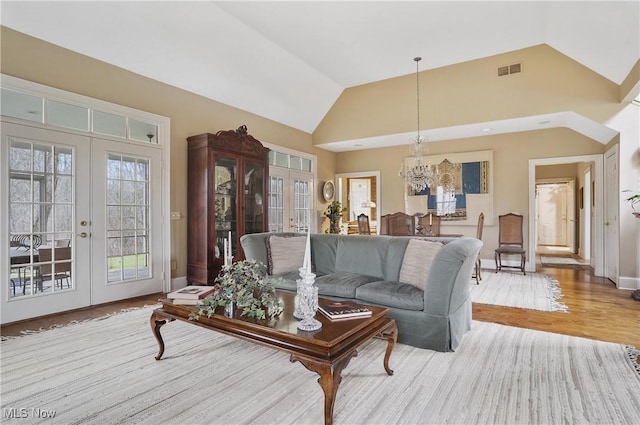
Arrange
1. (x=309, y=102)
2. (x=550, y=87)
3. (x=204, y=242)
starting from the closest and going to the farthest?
(x=204, y=242)
(x=550, y=87)
(x=309, y=102)

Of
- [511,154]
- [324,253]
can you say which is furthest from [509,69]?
[324,253]

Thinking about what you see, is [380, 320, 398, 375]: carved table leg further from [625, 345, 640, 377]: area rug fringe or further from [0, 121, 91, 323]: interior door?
[0, 121, 91, 323]: interior door

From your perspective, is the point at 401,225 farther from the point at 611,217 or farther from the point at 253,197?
the point at 611,217

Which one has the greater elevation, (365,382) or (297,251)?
(297,251)

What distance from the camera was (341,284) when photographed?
3.08 m

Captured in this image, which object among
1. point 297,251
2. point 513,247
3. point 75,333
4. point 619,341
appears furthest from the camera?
point 513,247

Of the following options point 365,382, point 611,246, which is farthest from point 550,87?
point 365,382

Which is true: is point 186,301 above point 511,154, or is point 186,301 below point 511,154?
below

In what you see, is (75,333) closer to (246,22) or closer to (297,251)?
(297,251)

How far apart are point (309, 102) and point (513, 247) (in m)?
4.66

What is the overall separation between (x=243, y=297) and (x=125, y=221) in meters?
2.86

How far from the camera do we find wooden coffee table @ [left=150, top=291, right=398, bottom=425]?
160 cm

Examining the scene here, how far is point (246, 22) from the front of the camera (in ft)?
14.2

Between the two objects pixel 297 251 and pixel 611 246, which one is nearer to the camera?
pixel 297 251
